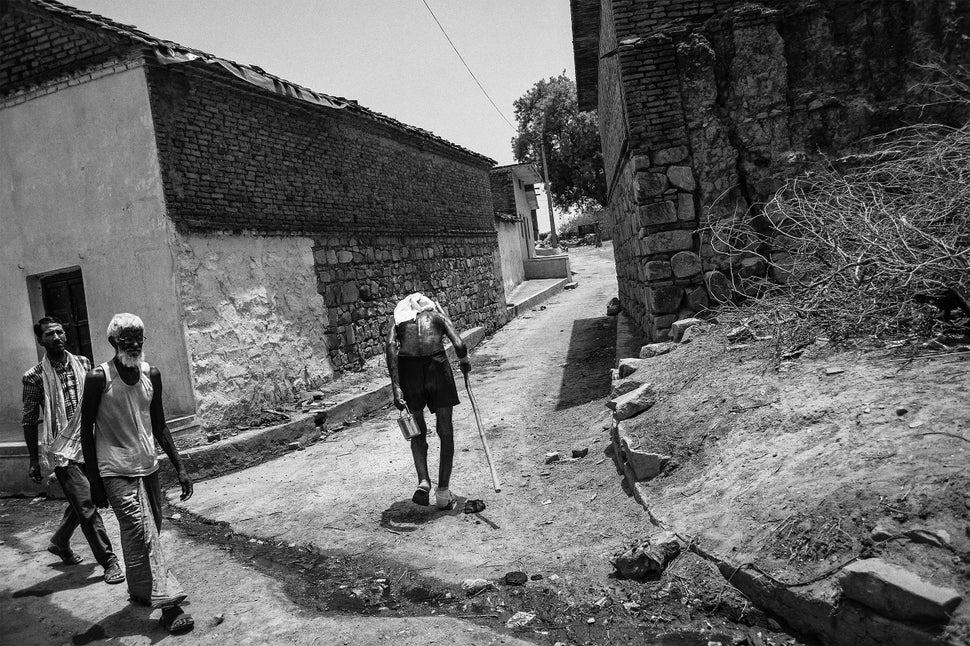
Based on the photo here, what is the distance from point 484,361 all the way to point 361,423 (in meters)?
4.37

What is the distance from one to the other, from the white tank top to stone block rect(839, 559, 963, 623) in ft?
12.1

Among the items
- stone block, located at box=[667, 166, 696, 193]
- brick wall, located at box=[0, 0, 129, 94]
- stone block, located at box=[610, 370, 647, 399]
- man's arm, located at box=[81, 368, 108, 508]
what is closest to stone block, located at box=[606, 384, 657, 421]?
stone block, located at box=[610, 370, 647, 399]

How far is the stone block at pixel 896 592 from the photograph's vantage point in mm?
2393

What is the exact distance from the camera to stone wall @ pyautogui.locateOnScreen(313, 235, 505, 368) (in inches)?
395

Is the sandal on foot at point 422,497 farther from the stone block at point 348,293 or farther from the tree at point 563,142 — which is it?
the tree at point 563,142

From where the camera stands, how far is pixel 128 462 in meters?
3.69

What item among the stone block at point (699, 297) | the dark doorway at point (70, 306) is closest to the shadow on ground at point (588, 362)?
the stone block at point (699, 297)

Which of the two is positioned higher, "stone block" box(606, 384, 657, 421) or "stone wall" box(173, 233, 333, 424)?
"stone wall" box(173, 233, 333, 424)

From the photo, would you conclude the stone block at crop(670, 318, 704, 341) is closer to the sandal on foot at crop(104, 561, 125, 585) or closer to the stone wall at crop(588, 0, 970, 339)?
the stone wall at crop(588, 0, 970, 339)

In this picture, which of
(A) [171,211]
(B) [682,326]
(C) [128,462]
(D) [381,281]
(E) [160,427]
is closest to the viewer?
(C) [128,462]

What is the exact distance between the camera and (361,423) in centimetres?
893

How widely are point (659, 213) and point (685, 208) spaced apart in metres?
0.30

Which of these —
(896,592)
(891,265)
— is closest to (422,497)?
(896,592)

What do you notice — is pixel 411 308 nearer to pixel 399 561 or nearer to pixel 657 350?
pixel 399 561
